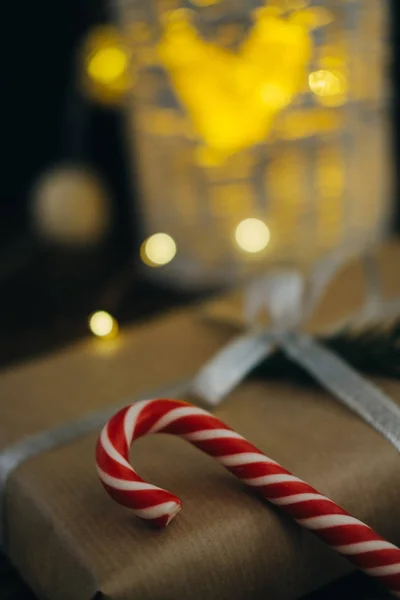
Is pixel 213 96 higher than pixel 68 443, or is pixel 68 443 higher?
pixel 213 96

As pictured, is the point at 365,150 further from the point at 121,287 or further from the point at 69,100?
the point at 69,100

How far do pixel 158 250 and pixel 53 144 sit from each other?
23.2 inches

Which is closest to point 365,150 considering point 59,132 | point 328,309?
point 328,309

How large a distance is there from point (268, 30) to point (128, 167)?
65cm

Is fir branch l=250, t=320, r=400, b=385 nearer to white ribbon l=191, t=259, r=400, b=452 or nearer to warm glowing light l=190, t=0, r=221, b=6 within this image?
white ribbon l=191, t=259, r=400, b=452

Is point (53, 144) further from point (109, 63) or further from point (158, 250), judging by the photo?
point (158, 250)

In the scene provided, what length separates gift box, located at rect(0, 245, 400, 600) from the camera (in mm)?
520

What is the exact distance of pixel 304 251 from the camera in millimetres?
1117

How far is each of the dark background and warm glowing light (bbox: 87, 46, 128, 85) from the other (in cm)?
26

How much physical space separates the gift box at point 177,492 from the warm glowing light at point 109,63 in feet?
1.91

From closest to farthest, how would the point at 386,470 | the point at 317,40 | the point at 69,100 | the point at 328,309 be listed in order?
1. the point at 386,470
2. the point at 328,309
3. the point at 317,40
4. the point at 69,100

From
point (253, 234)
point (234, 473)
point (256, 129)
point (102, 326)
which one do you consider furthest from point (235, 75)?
point (234, 473)

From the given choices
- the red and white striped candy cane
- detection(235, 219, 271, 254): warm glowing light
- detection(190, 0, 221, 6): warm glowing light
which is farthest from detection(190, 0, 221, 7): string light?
the red and white striped candy cane

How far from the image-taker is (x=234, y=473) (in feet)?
1.82
